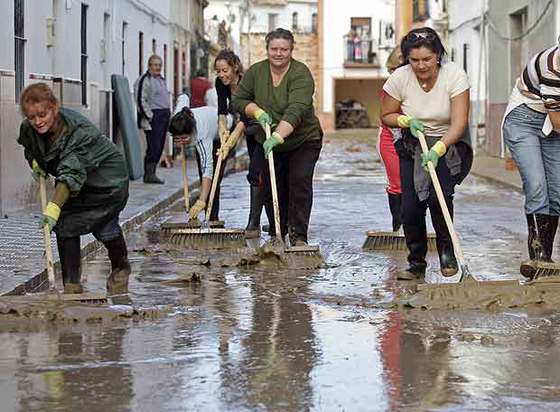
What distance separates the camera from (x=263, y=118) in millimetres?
10328

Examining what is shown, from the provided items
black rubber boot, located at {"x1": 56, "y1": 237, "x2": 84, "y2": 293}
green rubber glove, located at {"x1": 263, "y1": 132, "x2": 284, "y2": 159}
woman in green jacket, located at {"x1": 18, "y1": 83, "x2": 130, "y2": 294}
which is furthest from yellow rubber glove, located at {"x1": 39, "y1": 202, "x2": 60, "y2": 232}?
green rubber glove, located at {"x1": 263, "y1": 132, "x2": 284, "y2": 159}

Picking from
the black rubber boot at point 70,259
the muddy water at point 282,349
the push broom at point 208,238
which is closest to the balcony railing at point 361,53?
the push broom at point 208,238

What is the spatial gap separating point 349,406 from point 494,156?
80.4ft

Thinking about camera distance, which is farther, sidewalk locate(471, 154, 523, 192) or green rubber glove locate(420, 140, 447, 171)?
sidewalk locate(471, 154, 523, 192)

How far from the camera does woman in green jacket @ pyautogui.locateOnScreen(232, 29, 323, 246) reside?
33.8 ft

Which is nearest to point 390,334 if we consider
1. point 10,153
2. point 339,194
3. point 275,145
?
point 275,145

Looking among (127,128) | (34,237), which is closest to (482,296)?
(34,237)

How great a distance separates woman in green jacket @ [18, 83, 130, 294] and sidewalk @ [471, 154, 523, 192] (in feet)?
37.8

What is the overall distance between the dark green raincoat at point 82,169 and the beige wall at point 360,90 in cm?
5847

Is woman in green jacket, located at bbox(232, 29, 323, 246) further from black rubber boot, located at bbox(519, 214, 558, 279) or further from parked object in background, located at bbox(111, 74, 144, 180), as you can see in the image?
parked object in background, located at bbox(111, 74, 144, 180)

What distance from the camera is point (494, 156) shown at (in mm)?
29344

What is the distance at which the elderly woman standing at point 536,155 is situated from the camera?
28.8 ft

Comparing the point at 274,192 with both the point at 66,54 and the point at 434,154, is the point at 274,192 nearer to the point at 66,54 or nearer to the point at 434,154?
the point at 434,154

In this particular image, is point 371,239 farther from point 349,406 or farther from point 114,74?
point 114,74
